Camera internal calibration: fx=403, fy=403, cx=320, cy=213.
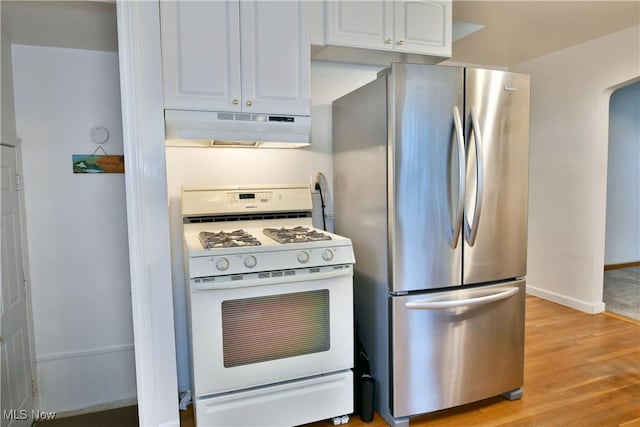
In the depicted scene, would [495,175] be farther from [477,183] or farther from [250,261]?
[250,261]

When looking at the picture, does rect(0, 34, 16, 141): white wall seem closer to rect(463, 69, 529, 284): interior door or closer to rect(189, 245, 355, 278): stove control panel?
rect(189, 245, 355, 278): stove control panel

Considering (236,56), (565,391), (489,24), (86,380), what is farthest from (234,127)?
(565,391)

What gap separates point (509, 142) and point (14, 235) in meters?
2.76

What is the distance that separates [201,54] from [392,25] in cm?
112

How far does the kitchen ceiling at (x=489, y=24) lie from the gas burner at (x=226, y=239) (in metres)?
1.19

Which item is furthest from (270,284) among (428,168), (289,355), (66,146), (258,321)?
(66,146)

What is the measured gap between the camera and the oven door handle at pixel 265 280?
1.80 metres

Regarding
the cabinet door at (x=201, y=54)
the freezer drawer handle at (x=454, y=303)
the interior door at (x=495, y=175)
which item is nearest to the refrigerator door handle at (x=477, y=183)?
the interior door at (x=495, y=175)

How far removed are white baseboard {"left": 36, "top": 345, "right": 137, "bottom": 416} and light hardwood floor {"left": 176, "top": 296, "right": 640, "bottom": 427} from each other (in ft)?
2.05

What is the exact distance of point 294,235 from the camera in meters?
2.18

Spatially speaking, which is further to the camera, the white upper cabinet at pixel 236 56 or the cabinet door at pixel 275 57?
the cabinet door at pixel 275 57

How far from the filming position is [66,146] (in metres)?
2.47

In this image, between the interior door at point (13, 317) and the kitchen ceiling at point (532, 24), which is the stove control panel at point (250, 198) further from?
the kitchen ceiling at point (532, 24)

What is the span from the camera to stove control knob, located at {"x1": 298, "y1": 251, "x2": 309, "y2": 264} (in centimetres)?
193
